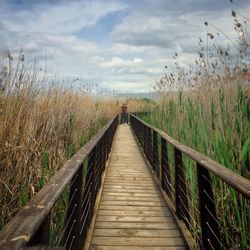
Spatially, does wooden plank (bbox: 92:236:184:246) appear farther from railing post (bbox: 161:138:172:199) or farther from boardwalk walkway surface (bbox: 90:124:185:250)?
railing post (bbox: 161:138:172:199)

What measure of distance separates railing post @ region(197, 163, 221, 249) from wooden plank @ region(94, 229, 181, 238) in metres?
0.89

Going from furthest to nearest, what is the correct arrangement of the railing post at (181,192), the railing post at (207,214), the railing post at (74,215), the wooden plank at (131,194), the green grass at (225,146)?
the wooden plank at (131,194) → the railing post at (181,192) → the green grass at (225,146) → the railing post at (207,214) → the railing post at (74,215)

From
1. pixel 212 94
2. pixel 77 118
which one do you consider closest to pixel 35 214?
pixel 212 94

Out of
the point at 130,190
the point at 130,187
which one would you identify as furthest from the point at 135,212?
the point at 130,187

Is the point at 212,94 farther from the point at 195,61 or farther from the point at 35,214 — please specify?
the point at 35,214

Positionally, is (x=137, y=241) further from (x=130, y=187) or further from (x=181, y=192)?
(x=130, y=187)

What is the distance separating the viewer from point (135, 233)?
3354 millimetres

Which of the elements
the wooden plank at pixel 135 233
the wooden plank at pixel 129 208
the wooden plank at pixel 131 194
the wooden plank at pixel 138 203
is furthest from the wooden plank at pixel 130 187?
the wooden plank at pixel 135 233

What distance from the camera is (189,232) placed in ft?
10.5

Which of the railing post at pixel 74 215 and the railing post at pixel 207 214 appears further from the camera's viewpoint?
the railing post at pixel 207 214

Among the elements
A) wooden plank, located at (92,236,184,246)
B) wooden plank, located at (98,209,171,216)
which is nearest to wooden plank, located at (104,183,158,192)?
wooden plank, located at (98,209,171,216)

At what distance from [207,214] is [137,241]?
0.99m

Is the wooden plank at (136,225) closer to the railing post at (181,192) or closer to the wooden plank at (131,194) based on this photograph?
the railing post at (181,192)

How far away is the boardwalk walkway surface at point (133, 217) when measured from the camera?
313cm
